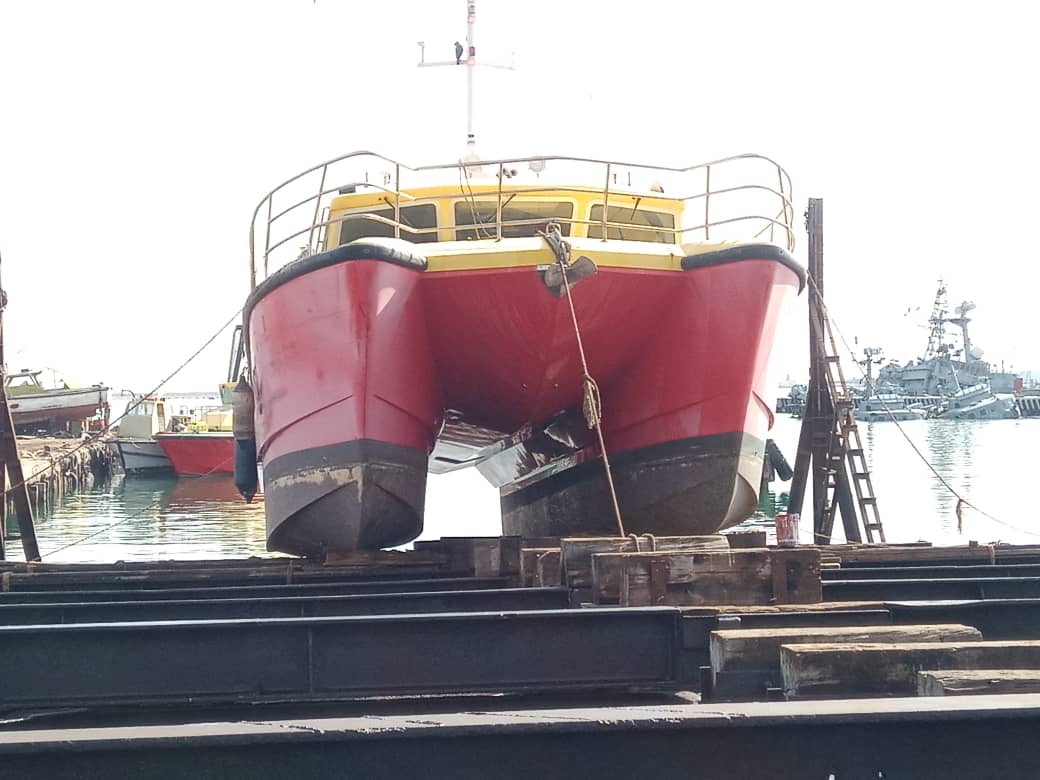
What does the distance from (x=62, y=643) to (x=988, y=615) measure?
4229mm

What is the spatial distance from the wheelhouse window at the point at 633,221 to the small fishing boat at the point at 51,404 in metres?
46.5

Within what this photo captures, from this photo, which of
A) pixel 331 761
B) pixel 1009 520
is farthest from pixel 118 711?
pixel 1009 520

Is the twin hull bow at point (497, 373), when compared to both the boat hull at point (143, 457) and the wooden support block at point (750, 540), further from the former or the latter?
the boat hull at point (143, 457)

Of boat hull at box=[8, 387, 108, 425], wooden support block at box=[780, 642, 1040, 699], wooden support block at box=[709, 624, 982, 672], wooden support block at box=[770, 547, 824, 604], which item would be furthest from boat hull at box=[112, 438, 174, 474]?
wooden support block at box=[780, 642, 1040, 699]

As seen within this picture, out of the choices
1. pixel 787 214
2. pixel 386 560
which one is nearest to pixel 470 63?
pixel 787 214

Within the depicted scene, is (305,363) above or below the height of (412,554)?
above

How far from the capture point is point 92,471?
47.7m

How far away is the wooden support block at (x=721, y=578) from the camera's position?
536 centimetres

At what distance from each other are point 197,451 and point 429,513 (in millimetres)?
15784

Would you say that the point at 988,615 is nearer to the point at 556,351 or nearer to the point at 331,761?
the point at 331,761

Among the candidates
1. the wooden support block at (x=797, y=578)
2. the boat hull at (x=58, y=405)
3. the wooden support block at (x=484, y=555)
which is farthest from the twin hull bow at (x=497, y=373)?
the boat hull at (x=58, y=405)

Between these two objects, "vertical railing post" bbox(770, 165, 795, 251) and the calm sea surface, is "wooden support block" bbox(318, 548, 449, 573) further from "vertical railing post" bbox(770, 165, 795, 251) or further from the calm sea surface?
the calm sea surface

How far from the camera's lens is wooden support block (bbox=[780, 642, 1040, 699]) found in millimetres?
3799

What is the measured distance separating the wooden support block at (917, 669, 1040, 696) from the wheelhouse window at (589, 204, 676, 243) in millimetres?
7023
